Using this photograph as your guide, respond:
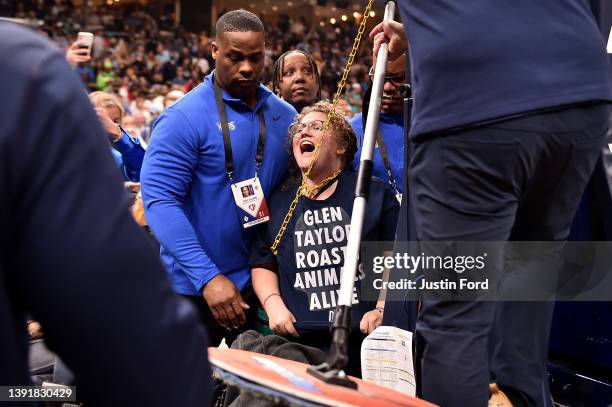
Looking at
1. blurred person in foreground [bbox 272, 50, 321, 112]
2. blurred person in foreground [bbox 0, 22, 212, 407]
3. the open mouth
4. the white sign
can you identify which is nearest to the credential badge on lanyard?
the open mouth

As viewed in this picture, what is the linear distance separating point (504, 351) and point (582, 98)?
708 mm

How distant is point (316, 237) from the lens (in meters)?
3.28

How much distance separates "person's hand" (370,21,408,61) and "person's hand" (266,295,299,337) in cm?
114

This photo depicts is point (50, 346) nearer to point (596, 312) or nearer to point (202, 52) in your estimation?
point (596, 312)

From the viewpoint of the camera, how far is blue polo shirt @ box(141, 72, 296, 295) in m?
3.36

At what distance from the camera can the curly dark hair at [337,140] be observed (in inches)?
138

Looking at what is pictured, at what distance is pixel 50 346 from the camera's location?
3.14ft

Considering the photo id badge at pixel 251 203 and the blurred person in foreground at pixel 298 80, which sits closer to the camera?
the photo id badge at pixel 251 203

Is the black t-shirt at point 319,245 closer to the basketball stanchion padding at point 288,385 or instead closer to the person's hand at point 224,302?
the person's hand at point 224,302

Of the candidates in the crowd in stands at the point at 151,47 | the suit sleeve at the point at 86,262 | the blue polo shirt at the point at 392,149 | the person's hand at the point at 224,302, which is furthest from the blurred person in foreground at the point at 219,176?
the crowd in stands at the point at 151,47

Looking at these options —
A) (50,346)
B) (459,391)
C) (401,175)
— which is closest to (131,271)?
(50,346)

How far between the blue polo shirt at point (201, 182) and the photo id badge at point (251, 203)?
0.11ft

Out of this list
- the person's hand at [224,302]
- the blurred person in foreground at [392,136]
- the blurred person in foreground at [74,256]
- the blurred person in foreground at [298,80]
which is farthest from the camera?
the blurred person in foreground at [298,80]

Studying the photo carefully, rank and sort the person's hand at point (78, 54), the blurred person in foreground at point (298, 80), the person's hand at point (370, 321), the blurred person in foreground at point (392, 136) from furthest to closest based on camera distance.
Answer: the blurred person in foreground at point (298, 80)
the person's hand at point (78, 54)
the blurred person in foreground at point (392, 136)
the person's hand at point (370, 321)
